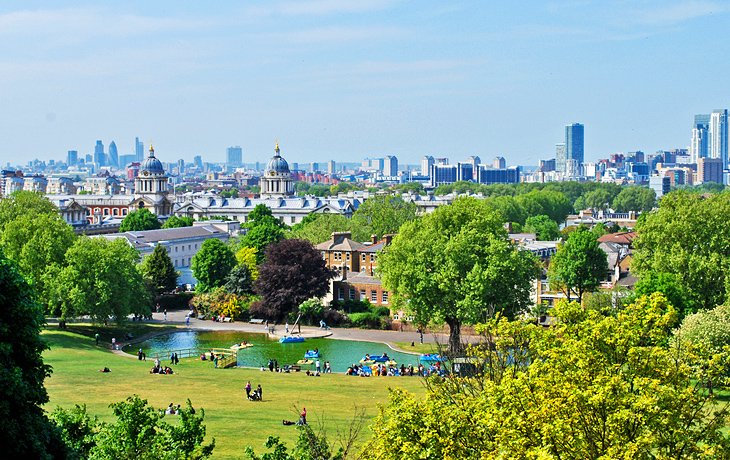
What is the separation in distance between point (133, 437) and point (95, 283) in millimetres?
32746

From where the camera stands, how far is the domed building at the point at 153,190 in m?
134

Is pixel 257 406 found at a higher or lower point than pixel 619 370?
lower

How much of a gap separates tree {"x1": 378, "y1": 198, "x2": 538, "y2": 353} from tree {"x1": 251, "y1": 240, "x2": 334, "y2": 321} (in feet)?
31.0

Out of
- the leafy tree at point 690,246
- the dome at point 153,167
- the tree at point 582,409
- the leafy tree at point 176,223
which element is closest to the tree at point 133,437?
the tree at point 582,409

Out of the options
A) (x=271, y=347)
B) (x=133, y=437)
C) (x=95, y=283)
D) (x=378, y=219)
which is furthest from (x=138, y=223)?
(x=133, y=437)

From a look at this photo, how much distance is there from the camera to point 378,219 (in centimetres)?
9100

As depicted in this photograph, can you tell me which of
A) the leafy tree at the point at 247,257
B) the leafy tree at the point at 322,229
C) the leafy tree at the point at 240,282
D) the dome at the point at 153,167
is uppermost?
the dome at the point at 153,167

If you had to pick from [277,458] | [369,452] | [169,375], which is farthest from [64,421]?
[169,375]

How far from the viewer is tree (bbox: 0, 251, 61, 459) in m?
18.6

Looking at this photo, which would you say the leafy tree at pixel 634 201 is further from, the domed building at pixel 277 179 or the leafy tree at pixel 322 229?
the leafy tree at pixel 322 229

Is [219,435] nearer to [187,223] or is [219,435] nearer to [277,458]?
[277,458]

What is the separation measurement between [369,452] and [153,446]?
4547 mm

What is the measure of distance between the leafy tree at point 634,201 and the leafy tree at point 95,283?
137280mm

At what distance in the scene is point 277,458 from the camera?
2194 centimetres
